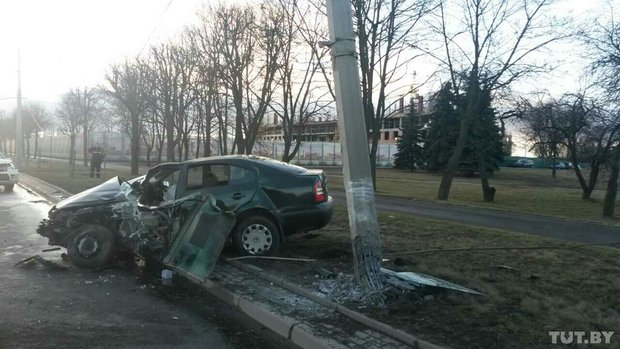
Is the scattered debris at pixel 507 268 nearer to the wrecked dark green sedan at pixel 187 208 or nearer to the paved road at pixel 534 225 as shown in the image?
the wrecked dark green sedan at pixel 187 208

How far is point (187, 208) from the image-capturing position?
7129mm

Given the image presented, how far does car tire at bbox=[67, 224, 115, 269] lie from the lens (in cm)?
750

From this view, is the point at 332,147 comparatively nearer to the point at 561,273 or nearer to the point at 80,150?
the point at 80,150

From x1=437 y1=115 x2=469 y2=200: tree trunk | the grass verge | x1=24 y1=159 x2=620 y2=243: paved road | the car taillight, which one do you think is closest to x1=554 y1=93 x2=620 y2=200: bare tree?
x1=437 y1=115 x2=469 y2=200: tree trunk

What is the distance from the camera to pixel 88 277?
7.03 metres

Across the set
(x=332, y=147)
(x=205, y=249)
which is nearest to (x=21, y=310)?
(x=205, y=249)

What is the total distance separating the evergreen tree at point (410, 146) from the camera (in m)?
64.2

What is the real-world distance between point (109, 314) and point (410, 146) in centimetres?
6122

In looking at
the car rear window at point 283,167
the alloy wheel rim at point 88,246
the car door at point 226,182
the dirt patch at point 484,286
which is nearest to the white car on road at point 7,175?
the alloy wheel rim at point 88,246

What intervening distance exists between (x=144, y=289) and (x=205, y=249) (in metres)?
0.90

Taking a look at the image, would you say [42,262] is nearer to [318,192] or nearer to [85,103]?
[318,192]

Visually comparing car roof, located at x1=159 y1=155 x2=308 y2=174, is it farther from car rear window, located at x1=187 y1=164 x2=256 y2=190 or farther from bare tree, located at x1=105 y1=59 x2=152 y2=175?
bare tree, located at x1=105 y1=59 x2=152 y2=175

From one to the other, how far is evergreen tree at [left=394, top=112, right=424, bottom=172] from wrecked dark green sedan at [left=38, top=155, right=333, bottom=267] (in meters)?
57.2

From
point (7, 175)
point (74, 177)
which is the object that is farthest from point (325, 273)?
point (74, 177)
